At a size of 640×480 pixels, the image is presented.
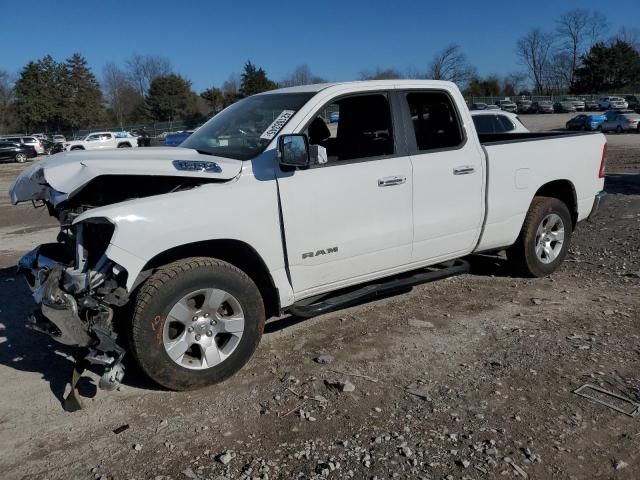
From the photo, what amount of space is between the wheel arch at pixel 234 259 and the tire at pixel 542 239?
289cm

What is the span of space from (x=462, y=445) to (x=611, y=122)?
39258 mm

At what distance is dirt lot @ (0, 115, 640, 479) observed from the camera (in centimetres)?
301

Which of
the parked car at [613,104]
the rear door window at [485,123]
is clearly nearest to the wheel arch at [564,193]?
the rear door window at [485,123]

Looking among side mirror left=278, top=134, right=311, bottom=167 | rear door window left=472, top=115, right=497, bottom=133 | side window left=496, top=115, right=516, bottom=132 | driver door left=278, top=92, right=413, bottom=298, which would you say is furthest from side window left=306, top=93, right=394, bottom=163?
side window left=496, top=115, right=516, bottom=132

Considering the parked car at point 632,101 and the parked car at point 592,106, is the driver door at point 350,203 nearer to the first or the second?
the parked car at point 632,101

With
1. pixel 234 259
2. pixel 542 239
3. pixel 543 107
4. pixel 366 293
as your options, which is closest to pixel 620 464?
pixel 366 293

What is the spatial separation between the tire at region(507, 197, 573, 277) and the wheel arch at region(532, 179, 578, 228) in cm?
12

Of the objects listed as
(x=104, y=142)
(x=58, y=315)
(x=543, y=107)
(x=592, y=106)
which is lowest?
(x=592, y=106)

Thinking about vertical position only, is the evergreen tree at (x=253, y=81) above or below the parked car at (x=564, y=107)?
above

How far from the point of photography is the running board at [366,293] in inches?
167

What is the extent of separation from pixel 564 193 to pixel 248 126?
359 cm

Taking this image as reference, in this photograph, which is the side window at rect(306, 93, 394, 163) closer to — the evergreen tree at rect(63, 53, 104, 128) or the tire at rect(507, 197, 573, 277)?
the tire at rect(507, 197, 573, 277)

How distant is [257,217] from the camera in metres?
3.89

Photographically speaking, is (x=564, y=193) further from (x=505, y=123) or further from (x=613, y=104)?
(x=613, y=104)
